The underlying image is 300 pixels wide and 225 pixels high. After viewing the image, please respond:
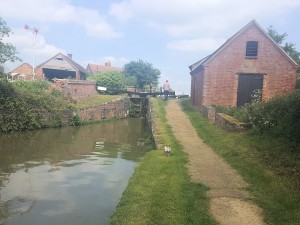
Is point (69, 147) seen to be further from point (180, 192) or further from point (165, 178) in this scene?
point (180, 192)

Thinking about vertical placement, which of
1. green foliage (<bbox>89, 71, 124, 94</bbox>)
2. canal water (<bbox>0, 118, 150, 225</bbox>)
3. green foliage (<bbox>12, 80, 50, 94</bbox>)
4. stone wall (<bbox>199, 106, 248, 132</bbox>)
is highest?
green foliage (<bbox>89, 71, 124, 94</bbox>)

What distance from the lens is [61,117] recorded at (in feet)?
82.7

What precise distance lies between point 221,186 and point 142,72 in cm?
5447

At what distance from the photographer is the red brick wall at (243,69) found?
997 inches

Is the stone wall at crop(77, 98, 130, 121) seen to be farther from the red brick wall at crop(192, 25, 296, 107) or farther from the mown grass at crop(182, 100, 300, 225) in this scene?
the mown grass at crop(182, 100, 300, 225)

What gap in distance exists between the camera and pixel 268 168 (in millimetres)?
9812

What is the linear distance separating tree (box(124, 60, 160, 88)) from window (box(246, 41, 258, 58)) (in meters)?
36.6

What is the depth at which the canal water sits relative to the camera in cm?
812

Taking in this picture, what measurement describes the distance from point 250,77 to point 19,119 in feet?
58.0

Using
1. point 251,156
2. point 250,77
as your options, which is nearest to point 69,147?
point 251,156

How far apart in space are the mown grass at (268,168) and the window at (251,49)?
491 inches

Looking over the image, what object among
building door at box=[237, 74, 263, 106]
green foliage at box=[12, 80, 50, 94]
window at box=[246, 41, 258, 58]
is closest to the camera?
window at box=[246, 41, 258, 58]

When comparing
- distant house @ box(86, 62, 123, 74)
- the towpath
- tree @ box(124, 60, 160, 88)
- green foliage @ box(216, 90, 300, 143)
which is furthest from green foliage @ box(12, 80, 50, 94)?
distant house @ box(86, 62, 123, 74)

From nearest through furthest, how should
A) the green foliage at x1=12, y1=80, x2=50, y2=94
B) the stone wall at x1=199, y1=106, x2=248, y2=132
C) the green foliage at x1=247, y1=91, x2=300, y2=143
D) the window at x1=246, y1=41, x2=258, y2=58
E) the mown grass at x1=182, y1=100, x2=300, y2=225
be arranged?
the mown grass at x1=182, y1=100, x2=300, y2=225
the green foliage at x1=247, y1=91, x2=300, y2=143
the stone wall at x1=199, y1=106, x2=248, y2=132
the window at x1=246, y1=41, x2=258, y2=58
the green foliage at x1=12, y1=80, x2=50, y2=94
